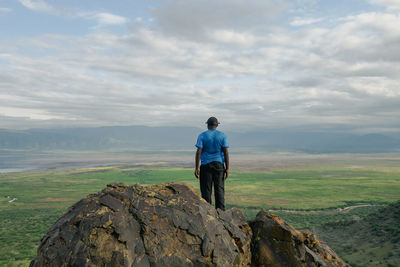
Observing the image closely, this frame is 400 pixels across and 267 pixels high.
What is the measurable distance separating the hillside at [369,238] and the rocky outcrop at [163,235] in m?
29.2

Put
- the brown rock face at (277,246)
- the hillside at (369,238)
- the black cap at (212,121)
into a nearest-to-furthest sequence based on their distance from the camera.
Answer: the brown rock face at (277,246)
the black cap at (212,121)
the hillside at (369,238)

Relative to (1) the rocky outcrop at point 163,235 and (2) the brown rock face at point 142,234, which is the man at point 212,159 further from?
(2) the brown rock face at point 142,234

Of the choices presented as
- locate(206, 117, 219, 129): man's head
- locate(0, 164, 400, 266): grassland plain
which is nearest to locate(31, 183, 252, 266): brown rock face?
locate(206, 117, 219, 129): man's head

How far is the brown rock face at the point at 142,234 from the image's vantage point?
9148 mm

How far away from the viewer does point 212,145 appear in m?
13.2

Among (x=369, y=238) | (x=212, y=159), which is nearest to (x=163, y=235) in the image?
(x=212, y=159)

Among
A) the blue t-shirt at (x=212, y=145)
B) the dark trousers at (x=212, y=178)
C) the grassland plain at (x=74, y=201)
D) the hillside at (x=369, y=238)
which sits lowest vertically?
the grassland plain at (x=74, y=201)

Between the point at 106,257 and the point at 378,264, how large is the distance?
3608cm

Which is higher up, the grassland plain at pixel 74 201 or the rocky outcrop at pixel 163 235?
the rocky outcrop at pixel 163 235

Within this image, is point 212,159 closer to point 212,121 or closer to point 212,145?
point 212,145

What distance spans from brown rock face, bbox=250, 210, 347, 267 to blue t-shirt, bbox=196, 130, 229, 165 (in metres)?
3.16

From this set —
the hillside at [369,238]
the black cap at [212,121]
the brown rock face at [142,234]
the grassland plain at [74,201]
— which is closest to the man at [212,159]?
the black cap at [212,121]

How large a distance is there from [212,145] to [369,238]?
41.1 m

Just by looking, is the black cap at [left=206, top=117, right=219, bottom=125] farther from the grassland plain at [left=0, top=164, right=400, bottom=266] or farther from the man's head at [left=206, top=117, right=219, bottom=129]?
the grassland plain at [left=0, top=164, right=400, bottom=266]
